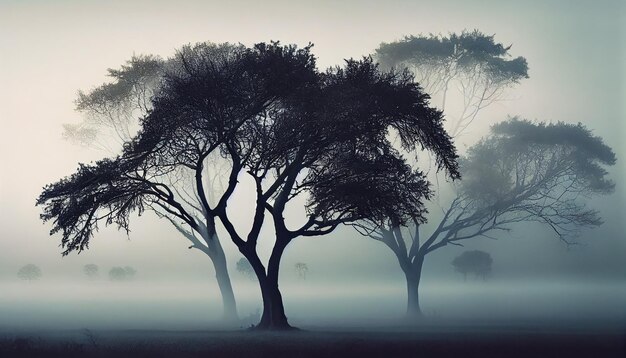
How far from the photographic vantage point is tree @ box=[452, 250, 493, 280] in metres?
120

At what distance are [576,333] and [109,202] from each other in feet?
75.4

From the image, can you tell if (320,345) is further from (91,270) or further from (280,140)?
(91,270)

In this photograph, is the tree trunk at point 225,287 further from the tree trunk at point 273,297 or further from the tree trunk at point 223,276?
the tree trunk at point 273,297

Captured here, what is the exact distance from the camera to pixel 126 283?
15200cm

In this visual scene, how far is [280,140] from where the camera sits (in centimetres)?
4431

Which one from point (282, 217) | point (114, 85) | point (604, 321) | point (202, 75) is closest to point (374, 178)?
point (282, 217)

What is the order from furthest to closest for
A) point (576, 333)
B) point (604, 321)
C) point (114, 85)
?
point (114, 85)
point (604, 321)
point (576, 333)

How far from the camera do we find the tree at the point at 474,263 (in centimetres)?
11950

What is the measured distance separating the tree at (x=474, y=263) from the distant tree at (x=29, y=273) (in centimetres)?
7551

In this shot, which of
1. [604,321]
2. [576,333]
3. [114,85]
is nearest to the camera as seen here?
[576,333]

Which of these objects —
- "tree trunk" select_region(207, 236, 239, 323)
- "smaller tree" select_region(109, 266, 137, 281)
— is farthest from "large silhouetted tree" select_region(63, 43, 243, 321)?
"smaller tree" select_region(109, 266, 137, 281)

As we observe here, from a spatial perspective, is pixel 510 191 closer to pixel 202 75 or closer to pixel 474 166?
pixel 474 166

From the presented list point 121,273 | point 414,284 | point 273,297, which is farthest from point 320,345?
point 121,273

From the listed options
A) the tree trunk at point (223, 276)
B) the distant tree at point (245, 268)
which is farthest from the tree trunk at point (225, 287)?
the distant tree at point (245, 268)
